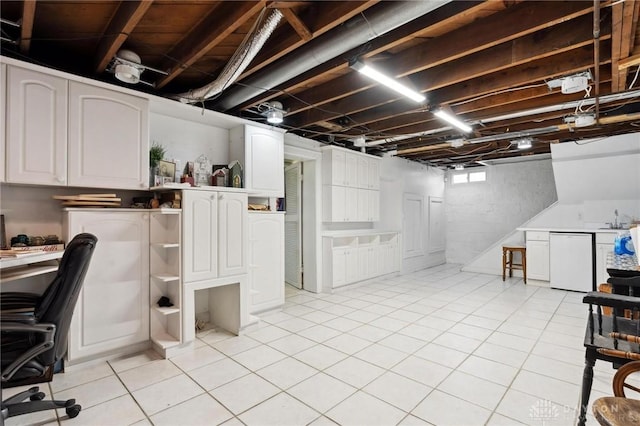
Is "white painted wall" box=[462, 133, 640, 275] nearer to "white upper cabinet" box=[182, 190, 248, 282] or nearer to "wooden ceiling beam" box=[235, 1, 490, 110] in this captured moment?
"wooden ceiling beam" box=[235, 1, 490, 110]

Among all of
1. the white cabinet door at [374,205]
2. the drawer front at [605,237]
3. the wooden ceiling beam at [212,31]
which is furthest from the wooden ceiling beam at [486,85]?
the drawer front at [605,237]


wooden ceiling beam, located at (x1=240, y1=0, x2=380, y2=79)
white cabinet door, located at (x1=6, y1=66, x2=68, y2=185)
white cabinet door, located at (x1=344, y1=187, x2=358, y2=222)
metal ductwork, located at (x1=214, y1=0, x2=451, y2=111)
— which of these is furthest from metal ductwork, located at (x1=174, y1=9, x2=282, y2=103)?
white cabinet door, located at (x1=344, y1=187, x2=358, y2=222)

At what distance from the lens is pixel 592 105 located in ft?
12.1

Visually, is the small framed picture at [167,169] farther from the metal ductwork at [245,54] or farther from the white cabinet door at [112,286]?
the metal ductwork at [245,54]

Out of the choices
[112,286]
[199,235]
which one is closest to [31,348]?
[112,286]

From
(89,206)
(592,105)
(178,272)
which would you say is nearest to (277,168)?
(178,272)

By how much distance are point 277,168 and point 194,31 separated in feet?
6.45

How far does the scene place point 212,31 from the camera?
87.1 inches

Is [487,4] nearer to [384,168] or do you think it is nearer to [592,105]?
[592,105]

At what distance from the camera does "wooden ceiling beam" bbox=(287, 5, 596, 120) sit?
2275 mm

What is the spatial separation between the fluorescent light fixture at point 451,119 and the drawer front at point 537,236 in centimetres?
284

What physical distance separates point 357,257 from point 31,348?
4442mm

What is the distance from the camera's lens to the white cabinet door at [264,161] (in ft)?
12.5

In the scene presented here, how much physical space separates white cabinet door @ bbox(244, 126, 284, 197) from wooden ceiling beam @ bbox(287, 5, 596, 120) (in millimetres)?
1019
